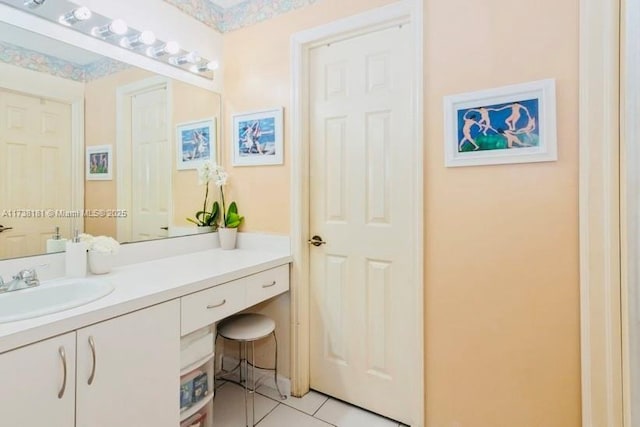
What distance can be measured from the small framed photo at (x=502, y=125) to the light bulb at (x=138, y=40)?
5.50ft

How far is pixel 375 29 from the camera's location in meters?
1.80

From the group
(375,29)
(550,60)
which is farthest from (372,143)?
(550,60)

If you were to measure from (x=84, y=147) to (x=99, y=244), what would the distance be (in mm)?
535

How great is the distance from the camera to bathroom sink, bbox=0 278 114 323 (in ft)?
3.92

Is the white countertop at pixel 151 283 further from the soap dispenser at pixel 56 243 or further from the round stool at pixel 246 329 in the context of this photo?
the round stool at pixel 246 329

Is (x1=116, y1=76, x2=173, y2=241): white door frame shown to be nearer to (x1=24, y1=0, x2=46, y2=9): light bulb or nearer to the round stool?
(x1=24, y1=0, x2=46, y2=9): light bulb

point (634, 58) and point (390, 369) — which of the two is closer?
point (634, 58)

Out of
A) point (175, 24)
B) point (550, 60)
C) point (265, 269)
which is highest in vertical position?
point (175, 24)

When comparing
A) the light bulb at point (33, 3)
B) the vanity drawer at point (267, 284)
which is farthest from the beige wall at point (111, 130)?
the vanity drawer at point (267, 284)

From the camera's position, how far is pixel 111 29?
5.55 feet

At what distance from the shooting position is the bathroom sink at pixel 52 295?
1194mm

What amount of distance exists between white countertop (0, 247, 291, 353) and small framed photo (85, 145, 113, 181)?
50 centimetres

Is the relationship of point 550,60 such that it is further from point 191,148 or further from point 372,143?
point 191,148

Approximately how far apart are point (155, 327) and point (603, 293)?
1.73 metres
